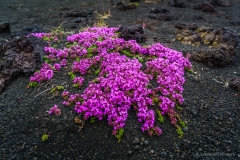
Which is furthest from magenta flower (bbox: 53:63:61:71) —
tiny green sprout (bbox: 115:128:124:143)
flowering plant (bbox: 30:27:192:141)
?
tiny green sprout (bbox: 115:128:124:143)

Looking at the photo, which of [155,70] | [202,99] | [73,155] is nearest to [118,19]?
[155,70]

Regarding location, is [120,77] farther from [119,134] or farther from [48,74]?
[48,74]

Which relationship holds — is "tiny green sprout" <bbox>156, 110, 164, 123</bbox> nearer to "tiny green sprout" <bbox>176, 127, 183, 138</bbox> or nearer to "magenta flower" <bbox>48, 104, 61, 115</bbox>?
"tiny green sprout" <bbox>176, 127, 183, 138</bbox>

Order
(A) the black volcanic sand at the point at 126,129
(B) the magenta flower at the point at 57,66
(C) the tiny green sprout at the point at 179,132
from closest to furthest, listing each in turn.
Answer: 1. (A) the black volcanic sand at the point at 126,129
2. (C) the tiny green sprout at the point at 179,132
3. (B) the magenta flower at the point at 57,66

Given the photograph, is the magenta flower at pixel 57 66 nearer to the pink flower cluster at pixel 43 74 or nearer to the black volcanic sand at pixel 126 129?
the pink flower cluster at pixel 43 74

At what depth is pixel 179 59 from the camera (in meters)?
7.54

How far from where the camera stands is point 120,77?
6.20 m

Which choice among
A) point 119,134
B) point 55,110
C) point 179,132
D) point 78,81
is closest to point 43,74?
point 78,81

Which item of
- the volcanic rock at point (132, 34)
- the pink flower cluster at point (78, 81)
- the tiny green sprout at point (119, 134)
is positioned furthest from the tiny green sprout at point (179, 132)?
the volcanic rock at point (132, 34)

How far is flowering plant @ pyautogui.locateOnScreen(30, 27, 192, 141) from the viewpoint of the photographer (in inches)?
215

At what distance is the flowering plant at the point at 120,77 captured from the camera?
5.46m

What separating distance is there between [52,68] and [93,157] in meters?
3.40

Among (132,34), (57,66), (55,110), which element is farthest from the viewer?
(132,34)

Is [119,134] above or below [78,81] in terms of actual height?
below
